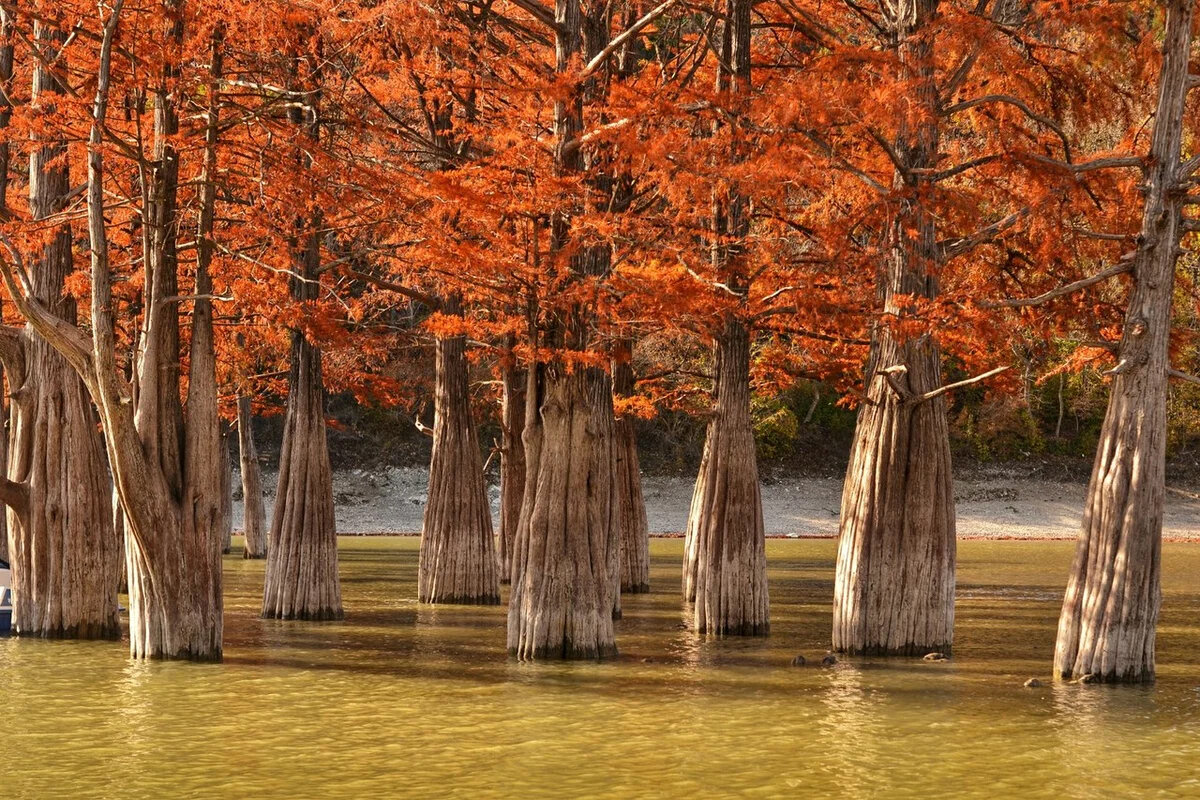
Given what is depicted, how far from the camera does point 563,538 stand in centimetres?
1691

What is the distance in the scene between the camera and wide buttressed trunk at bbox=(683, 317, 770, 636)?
20.5m

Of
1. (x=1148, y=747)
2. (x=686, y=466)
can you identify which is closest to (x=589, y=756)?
(x=1148, y=747)

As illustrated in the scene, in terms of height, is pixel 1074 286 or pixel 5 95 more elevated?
pixel 5 95

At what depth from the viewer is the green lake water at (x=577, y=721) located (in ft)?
37.3

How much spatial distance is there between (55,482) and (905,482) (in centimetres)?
1027

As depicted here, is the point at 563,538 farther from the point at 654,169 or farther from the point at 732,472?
the point at 654,169

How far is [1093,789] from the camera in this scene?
36.7 ft

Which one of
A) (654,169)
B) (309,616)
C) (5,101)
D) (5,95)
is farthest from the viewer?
(309,616)

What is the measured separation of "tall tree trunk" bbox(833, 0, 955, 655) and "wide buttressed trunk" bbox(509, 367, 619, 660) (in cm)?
297

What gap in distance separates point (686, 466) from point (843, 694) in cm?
3806

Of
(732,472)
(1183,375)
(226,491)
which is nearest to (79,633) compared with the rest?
(732,472)

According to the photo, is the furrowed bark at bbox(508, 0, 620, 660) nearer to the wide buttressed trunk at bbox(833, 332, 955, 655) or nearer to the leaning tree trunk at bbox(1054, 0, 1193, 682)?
the wide buttressed trunk at bbox(833, 332, 955, 655)

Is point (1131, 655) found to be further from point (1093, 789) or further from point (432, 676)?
point (432, 676)

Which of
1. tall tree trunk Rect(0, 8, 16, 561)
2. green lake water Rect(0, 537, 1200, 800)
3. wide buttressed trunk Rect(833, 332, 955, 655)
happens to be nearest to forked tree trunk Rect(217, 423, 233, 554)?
tall tree trunk Rect(0, 8, 16, 561)
